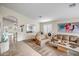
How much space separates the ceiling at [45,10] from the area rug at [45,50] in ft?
1.82

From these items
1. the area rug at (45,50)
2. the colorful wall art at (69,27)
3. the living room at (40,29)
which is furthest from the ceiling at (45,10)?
→ the area rug at (45,50)

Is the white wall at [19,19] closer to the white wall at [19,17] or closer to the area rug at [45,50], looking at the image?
the white wall at [19,17]

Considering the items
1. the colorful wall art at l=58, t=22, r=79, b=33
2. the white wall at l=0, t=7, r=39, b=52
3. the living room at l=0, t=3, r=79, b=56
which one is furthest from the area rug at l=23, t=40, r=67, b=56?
the colorful wall art at l=58, t=22, r=79, b=33

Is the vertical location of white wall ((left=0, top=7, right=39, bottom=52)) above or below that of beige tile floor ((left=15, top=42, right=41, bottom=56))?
above

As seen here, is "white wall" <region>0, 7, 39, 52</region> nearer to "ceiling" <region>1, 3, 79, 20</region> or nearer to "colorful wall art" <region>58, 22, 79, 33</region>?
"ceiling" <region>1, 3, 79, 20</region>

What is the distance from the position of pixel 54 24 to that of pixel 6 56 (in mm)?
1155

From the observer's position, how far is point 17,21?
5.76 ft

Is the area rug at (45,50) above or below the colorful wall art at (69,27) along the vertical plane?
below

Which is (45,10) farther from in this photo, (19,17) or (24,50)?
(24,50)

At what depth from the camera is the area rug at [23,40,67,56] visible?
1.68 m

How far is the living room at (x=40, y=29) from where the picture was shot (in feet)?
5.44

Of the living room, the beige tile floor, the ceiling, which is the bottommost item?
the beige tile floor

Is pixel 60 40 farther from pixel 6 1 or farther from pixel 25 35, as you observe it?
pixel 6 1

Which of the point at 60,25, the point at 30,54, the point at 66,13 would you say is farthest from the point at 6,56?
the point at 66,13
